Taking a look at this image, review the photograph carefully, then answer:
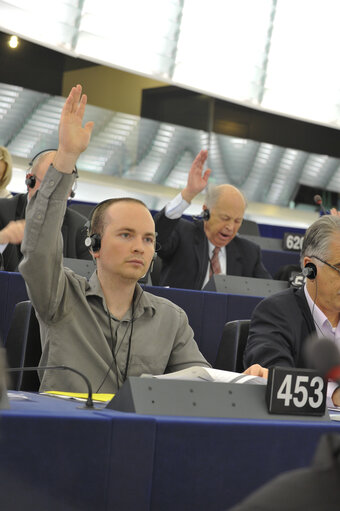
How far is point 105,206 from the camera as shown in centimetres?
210

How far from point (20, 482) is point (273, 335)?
1308mm

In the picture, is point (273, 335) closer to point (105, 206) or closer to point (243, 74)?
point (105, 206)

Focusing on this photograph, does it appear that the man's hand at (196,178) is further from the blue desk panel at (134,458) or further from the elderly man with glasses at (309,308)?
the blue desk panel at (134,458)

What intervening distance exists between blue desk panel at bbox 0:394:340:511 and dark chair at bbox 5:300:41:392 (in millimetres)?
844

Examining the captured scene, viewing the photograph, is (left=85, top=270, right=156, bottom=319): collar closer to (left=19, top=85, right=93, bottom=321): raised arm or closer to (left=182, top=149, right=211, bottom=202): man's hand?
(left=19, top=85, right=93, bottom=321): raised arm

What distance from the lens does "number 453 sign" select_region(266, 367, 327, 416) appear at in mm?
1266

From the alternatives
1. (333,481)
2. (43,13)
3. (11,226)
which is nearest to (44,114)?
(43,13)

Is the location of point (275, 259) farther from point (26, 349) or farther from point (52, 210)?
→ point (52, 210)

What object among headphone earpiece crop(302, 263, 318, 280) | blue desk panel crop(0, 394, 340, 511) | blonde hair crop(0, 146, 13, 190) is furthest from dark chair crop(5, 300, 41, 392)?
blonde hair crop(0, 146, 13, 190)

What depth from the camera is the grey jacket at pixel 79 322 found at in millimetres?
1702

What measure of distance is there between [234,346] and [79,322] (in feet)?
1.92

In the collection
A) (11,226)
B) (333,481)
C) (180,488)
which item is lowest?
(180,488)

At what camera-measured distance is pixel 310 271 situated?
2227 millimetres

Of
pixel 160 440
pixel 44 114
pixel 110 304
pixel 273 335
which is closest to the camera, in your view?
pixel 160 440
